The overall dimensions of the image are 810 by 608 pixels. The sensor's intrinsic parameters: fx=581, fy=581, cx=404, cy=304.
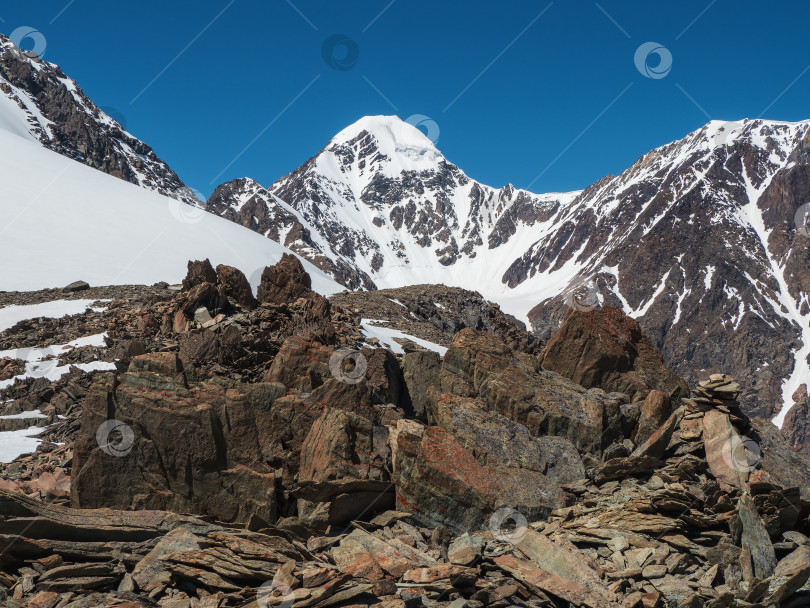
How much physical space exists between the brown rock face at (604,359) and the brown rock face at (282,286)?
47.9ft

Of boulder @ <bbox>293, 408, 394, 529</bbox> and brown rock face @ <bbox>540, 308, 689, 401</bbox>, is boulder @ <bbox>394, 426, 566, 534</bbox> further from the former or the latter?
brown rock face @ <bbox>540, 308, 689, 401</bbox>

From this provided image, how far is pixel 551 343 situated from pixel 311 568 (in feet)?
44.2

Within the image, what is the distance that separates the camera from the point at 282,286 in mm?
31422

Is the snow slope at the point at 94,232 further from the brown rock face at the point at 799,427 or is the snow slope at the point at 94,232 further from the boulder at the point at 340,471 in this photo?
the brown rock face at the point at 799,427

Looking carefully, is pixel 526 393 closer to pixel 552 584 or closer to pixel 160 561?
pixel 552 584

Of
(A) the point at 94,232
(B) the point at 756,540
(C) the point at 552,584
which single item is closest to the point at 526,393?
(B) the point at 756,540

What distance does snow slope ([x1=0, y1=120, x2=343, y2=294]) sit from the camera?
4494cm

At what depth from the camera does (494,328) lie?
4556 centimetres

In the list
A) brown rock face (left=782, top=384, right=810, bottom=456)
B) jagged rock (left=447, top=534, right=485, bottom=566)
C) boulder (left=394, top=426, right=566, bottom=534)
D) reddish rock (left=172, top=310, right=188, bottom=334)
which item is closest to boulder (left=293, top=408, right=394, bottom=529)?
boulder (left=394, top=426, right=566, bottom=534)

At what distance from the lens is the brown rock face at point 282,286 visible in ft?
101

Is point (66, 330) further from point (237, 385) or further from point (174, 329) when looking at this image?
point (237, 385)

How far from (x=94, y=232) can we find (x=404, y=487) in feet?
166

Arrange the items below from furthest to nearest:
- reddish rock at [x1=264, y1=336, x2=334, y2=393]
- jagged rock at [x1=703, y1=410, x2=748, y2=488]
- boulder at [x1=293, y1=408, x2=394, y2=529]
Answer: reddish rock at [x1=264, y1=336, x2=334, y2=393], jagged rock at [x1=703, y1=410, x2=748, y2=488], boulder at [x1=293, y1=408, x2=394, y2=529]

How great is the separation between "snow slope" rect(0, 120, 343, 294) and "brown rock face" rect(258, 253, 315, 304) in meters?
18.3
